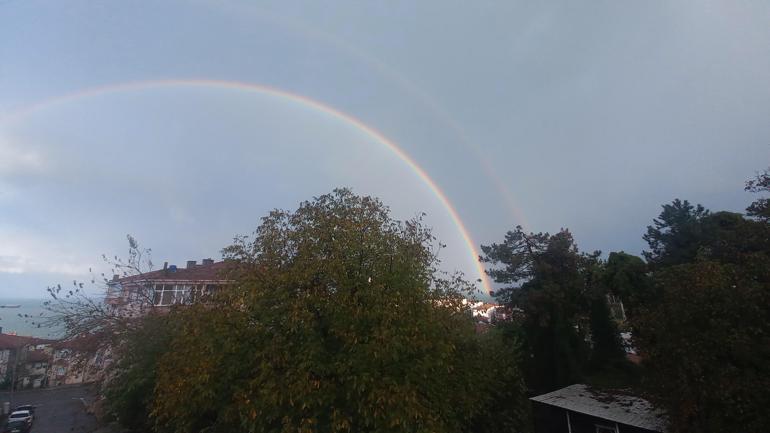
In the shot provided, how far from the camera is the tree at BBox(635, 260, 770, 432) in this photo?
35.2 feet

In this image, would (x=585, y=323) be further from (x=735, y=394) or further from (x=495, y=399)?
(x=735, y=394)

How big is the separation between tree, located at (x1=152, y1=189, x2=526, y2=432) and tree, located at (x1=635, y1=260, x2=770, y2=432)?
6.00 meters

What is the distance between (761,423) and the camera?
33.7 feet

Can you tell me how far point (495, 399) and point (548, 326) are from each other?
320 inches

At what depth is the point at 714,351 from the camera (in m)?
11.5

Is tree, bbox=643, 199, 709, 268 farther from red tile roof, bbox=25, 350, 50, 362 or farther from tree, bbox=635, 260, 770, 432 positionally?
red tile roof, bbox=25, 350, 50, 362

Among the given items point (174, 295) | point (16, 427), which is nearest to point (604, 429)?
point (174, 295)

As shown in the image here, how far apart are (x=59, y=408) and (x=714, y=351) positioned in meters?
52.6

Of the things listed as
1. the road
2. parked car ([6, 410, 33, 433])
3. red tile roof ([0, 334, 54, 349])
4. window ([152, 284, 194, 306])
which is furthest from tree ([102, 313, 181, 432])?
red tile roof ([0, 334, 54, 349])

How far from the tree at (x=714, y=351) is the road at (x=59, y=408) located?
31.0 m

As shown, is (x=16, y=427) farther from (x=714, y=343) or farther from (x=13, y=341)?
(x=13, y=341)

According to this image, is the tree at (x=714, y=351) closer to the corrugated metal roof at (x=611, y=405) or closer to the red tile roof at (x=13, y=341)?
the corrugated metal roof at (x=611, y=405)

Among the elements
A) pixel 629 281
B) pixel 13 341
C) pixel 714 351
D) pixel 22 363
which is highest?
pixel 629 281

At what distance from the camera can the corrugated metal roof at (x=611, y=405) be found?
14.8 metres
